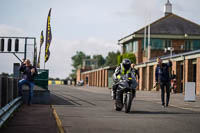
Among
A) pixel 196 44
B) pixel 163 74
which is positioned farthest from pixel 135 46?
pixel 163 74

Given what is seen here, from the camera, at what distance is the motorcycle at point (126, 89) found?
474 inches

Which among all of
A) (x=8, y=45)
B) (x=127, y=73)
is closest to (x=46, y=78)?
(x=127, y=73)

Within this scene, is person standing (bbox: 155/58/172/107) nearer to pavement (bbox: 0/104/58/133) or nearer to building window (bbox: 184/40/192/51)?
pavement (bbox: 0/104/58/133)

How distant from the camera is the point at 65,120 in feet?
32.0

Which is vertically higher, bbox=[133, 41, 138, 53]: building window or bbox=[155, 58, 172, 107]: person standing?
bbox=[133, 41, 138, 53]: building window

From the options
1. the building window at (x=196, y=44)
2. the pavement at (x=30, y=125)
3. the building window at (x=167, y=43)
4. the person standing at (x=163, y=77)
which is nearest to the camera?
the pavement at (x=30, y=125)

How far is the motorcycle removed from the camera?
1205 centimetres

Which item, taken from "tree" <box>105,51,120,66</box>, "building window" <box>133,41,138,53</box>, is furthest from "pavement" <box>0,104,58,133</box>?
"tree" <box>105,51,120,66</box>

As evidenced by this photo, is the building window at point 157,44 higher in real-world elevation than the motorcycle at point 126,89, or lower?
higher

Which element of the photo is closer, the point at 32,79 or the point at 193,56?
the point at 32,79

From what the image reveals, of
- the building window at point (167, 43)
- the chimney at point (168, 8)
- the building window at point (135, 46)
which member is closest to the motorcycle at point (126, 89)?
the building window at point (167, 43)

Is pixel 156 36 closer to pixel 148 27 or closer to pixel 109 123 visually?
pixel 148 27

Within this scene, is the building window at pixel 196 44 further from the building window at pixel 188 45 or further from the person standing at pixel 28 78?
the person standing at pixel 28 78

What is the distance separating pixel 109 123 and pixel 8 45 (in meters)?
25.4
